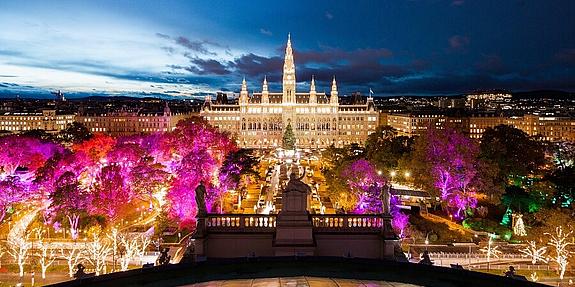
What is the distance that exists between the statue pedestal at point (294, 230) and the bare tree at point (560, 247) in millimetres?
22631

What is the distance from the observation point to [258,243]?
22312 millimetres

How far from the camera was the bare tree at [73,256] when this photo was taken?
35.6 m

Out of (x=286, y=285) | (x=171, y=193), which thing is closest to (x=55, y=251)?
(x=171, y=193)

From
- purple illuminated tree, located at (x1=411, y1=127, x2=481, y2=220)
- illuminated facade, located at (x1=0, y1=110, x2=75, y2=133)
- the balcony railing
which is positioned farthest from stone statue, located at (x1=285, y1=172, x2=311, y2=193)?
illuminated facade, located at (x1=0, y1=110, x2=75, y2=133)

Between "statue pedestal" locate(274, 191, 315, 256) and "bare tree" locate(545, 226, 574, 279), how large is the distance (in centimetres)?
2263

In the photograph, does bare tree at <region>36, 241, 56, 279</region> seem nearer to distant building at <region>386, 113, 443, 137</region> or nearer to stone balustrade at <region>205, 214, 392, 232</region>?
stone balustrade at <region>205, 214, 392, 232</region>

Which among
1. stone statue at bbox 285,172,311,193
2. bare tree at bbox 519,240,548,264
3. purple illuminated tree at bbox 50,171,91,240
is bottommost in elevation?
bare tree at bbox 519,240,548,264

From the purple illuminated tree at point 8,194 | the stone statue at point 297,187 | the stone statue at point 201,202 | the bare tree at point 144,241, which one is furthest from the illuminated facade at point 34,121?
the stone statue at point 297,187

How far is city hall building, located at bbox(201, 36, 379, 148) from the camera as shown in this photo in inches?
6919

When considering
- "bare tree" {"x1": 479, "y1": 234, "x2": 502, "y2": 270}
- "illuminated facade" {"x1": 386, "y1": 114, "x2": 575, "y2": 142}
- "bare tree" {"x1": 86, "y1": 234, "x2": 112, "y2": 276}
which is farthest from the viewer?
"illuminated facade" {"x1": 386, "y1": 114, "x2": 575, "y2": 142}

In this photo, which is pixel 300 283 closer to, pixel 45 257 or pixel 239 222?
pixel 239 222

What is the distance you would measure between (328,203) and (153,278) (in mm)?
51231

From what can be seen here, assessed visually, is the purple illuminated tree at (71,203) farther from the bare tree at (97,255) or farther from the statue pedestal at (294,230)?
the statue pedestal at (294,230)

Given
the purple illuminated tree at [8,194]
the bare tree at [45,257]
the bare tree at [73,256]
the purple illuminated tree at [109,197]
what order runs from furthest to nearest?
the purple illuminated tree at [8,194] < the purple illuminated tree at [109,197] < the bare tree at [73,256] < the bare tree at [45,257]
